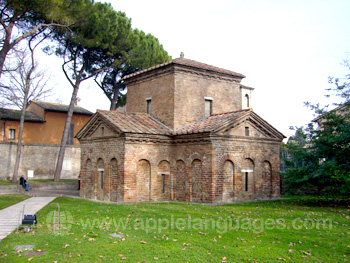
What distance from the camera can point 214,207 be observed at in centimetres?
1400

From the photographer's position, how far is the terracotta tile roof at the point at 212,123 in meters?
15.6

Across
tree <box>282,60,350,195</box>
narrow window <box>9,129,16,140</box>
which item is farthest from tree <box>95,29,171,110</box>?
tree <box>282,60,350,195</box>

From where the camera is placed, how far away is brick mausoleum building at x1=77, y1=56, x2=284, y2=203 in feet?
51.6

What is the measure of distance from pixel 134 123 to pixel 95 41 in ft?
34.8

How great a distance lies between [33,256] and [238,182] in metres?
10.9

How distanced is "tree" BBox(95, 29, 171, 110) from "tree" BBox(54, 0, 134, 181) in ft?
2.14

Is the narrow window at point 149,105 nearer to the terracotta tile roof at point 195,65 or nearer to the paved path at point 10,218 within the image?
the terracotta tile roof at point 195,65

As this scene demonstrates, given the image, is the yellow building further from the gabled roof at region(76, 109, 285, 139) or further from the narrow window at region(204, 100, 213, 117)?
the narrow window at region(204, 100, 213, 117)

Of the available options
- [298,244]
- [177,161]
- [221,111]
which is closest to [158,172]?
[177,161]

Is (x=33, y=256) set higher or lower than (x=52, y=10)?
lower

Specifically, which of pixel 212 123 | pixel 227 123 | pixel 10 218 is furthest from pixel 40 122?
pixel 227 123

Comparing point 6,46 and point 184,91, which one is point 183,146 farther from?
point 6,46

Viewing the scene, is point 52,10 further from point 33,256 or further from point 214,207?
point 33,256

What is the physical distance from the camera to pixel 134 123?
16984 mm
